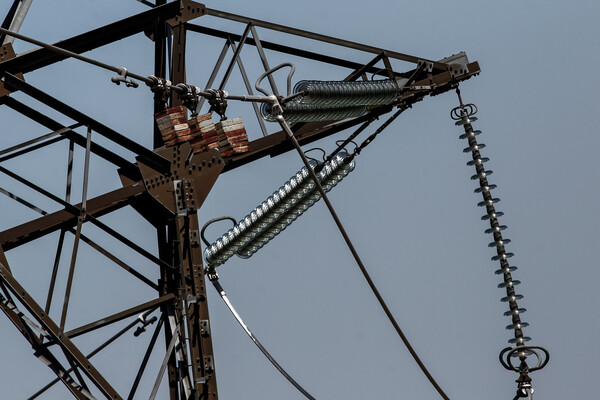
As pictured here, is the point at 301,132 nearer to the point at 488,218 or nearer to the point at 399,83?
the point at 399,83

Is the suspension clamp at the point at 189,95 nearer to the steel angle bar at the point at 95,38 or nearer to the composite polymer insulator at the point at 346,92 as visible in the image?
the composite polymer insulator at the point at 346,92

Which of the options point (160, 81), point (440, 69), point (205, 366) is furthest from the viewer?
point (440, 69)

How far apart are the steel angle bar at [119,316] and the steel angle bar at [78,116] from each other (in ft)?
5.58

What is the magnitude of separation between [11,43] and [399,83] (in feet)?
16.7

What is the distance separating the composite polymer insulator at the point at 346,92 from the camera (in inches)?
541

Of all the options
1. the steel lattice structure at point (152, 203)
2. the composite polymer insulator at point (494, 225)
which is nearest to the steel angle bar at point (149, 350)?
the steel lattice structure at point (152, 203)

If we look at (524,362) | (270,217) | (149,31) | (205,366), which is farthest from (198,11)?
(524,362)

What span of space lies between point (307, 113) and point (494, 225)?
2.39 m

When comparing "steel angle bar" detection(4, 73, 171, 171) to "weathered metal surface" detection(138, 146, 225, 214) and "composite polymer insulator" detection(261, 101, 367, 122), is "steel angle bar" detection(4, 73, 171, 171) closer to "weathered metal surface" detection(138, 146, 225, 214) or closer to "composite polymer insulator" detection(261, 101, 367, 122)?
"weathered metal surface" detection(138, 146, 225, 214)

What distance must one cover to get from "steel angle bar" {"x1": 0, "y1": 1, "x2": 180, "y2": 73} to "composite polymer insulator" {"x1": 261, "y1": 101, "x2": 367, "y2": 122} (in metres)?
2.29

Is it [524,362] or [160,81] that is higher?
[160,81]

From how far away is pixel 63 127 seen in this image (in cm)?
1448

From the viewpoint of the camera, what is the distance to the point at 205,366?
14422 mm

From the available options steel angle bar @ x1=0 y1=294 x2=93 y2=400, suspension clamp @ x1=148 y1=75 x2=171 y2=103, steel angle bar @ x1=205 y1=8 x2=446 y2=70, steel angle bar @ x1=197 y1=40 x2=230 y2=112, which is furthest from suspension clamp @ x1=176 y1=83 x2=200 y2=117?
steel angle bar @ x1=0 y1=294 x2=93 y2=400
